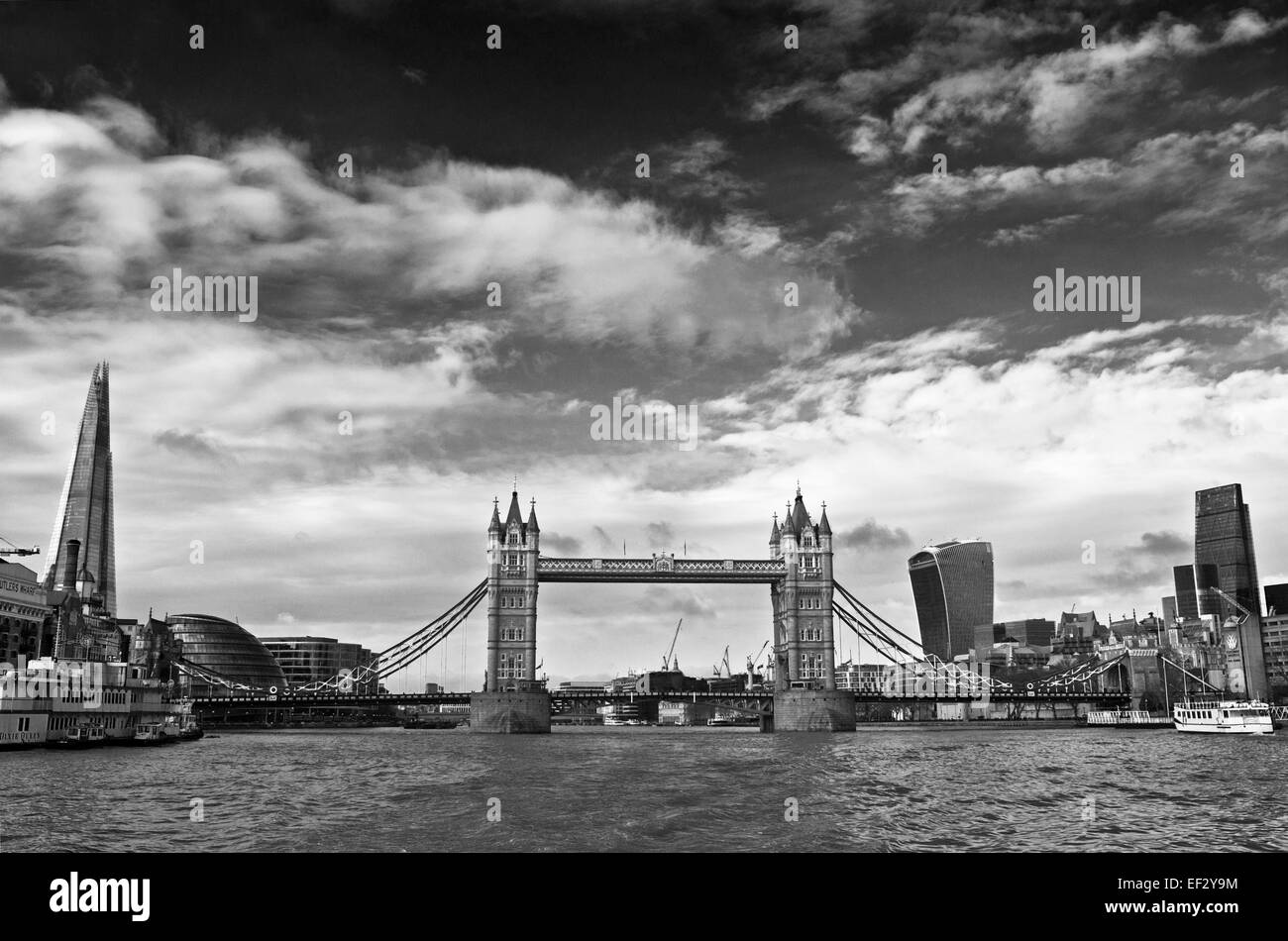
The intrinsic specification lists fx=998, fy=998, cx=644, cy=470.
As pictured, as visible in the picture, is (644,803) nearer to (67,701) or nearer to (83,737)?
(83,737)

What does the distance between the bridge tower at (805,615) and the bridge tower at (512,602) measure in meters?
36.8

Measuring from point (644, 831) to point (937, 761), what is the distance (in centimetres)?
4414

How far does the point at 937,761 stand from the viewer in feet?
234

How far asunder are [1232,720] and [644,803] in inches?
4542

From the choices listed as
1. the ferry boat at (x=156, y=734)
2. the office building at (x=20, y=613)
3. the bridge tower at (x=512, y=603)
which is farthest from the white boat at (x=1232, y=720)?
the office building at (x=20, y=613)

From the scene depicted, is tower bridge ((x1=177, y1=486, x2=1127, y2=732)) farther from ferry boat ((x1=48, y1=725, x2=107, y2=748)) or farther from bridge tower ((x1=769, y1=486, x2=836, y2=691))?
ferry boat ((x1=48, y1=725, x2=107, y2=748))

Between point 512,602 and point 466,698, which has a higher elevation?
point 512,602

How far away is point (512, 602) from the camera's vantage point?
14750 cm

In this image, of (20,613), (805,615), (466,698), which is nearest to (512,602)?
(466,698)

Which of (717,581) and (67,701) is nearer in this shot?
(67,701)

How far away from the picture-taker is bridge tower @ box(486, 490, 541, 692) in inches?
5704

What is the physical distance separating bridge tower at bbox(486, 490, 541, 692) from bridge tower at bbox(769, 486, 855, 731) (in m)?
→ 36.8
